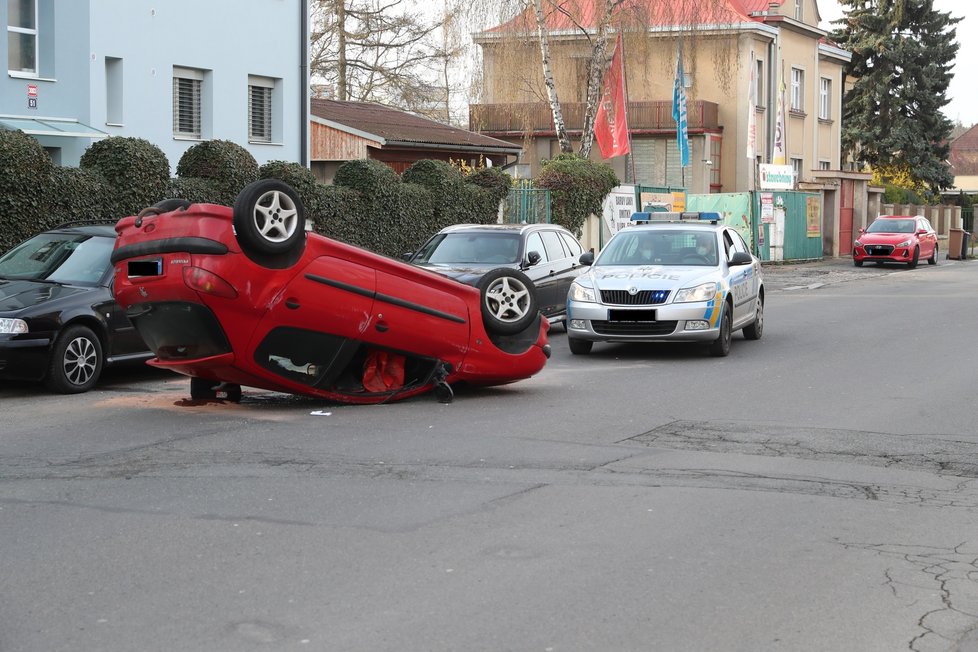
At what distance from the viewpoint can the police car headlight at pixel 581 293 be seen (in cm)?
1539

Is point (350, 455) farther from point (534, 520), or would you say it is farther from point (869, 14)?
point (869, 14)

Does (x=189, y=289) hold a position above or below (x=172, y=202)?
below

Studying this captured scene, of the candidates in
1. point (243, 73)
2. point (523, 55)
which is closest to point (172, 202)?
point (243, 73)

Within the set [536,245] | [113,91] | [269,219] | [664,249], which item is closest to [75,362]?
[269,219]

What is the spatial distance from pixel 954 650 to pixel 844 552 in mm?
1466

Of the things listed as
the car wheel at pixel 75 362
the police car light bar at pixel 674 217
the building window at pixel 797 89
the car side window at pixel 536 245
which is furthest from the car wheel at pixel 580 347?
the building window at pixel 797 89

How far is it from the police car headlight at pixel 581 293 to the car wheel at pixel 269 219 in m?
5.58

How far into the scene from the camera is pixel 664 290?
15156 mm

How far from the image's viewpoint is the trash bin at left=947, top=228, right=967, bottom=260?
159 feet

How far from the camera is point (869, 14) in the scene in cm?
6400

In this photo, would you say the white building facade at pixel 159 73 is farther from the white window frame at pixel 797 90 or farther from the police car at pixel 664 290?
the white window frame at pixel 797 90

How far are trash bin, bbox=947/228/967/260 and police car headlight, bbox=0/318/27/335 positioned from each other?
140 feet

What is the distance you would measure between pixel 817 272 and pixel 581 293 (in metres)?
23.3

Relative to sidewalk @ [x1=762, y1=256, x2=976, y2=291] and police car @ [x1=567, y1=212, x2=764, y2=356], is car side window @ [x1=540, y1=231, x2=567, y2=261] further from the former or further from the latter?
sidewalk @ [x1=762, y1=256, x2=976, y2=291]
